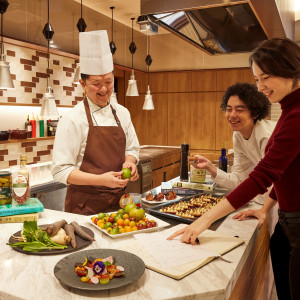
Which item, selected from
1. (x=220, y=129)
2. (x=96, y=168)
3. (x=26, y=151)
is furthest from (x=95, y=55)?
(x=220, y=129)

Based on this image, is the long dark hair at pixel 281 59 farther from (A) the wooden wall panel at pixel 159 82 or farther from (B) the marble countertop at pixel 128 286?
(A) the wooden wall panel at pixel 159 82

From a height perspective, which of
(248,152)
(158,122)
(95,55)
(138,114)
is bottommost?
(248,152)

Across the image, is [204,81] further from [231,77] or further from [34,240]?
[34,240]

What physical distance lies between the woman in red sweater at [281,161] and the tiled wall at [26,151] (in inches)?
Result: 140

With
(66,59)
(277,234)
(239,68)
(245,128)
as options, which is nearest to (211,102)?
(239,68)

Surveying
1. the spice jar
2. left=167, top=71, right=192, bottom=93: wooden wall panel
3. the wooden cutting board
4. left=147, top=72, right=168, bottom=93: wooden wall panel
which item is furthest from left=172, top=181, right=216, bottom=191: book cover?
Answer: left=147, top=72, right=168, bottom=93: wooden wall panel

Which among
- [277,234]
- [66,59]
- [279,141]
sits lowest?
[277,234]

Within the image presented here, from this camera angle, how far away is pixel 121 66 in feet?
21.7

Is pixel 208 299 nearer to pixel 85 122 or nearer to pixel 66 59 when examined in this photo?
pixel 85 122

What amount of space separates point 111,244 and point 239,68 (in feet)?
20.9

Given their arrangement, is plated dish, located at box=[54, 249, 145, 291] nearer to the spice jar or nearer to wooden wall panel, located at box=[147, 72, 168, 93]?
the spice jar

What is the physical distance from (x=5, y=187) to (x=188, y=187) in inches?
49.9

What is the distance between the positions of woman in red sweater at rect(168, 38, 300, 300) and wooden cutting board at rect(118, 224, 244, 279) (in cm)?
10

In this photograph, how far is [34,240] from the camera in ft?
4.63
